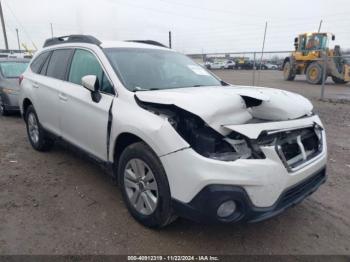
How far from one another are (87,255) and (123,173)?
803 mm

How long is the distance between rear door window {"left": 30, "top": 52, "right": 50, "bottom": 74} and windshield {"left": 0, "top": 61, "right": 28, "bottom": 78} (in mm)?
3555

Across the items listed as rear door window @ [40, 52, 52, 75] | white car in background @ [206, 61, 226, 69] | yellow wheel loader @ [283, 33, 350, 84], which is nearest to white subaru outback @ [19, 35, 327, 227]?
rear door window @ [40, 52, 52, 75]

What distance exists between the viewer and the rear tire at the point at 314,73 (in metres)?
18.0

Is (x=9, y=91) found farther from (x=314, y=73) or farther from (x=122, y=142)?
(x=314, y=73)

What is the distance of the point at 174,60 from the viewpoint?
13.4ft

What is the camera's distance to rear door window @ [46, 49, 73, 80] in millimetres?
4215

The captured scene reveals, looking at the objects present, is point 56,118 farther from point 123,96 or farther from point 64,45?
point 123,96

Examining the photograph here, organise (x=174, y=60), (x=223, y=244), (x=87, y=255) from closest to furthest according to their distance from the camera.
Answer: (x=87, y=255) < (x=223, y=244) < (x=174, y=60)

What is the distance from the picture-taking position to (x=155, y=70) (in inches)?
145

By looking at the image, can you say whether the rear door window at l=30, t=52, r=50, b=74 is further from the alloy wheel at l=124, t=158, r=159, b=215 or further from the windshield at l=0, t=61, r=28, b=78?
the windshield at l=0, t=61, r=28, b=78

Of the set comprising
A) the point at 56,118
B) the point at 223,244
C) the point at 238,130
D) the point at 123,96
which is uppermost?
the point at 123,96

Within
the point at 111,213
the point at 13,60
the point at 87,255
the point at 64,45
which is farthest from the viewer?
the point at 13,60

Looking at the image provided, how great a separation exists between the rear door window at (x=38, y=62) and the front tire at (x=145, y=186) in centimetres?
287

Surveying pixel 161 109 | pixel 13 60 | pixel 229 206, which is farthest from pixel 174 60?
pixel 13 60
